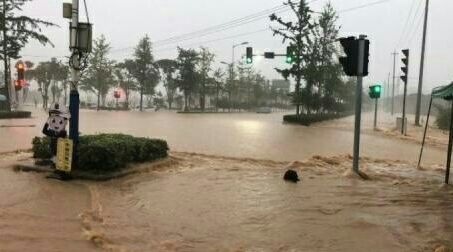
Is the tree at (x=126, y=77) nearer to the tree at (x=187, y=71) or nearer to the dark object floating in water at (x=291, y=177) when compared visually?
the tree at (x=187, y=71)

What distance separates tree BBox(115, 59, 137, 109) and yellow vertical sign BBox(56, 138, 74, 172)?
69811 millimetres

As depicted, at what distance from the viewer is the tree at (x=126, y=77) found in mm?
80812

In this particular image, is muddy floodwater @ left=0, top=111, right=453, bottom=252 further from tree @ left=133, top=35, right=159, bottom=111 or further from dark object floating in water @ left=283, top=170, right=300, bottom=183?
tree @ left=133, top=35, right=159, bottom=111

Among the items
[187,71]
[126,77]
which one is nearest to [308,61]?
[187,71]

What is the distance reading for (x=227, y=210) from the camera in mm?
8836

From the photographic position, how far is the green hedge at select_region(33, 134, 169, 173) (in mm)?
11266

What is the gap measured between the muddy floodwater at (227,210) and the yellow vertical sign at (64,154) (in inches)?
14.1

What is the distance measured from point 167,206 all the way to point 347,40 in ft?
19.7

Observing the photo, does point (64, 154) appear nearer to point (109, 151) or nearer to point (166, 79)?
point (109, 151)

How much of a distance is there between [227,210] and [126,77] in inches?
3046

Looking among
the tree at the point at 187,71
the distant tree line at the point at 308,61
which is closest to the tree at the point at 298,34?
the distant tree line at the point at 308,61

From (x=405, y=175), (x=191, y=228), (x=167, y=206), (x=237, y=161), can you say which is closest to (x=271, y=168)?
(x=237, y=161)

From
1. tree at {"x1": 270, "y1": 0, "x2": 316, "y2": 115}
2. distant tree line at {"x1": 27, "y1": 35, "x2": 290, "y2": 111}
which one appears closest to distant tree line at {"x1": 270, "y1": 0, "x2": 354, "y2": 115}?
tree at {"x1": 270, "y1": 0, "x2": 316, "y2": 115}

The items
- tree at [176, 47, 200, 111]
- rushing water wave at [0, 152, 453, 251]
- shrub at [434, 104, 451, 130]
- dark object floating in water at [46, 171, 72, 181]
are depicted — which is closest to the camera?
rushing water wave at [0, 152, 453, 251]
